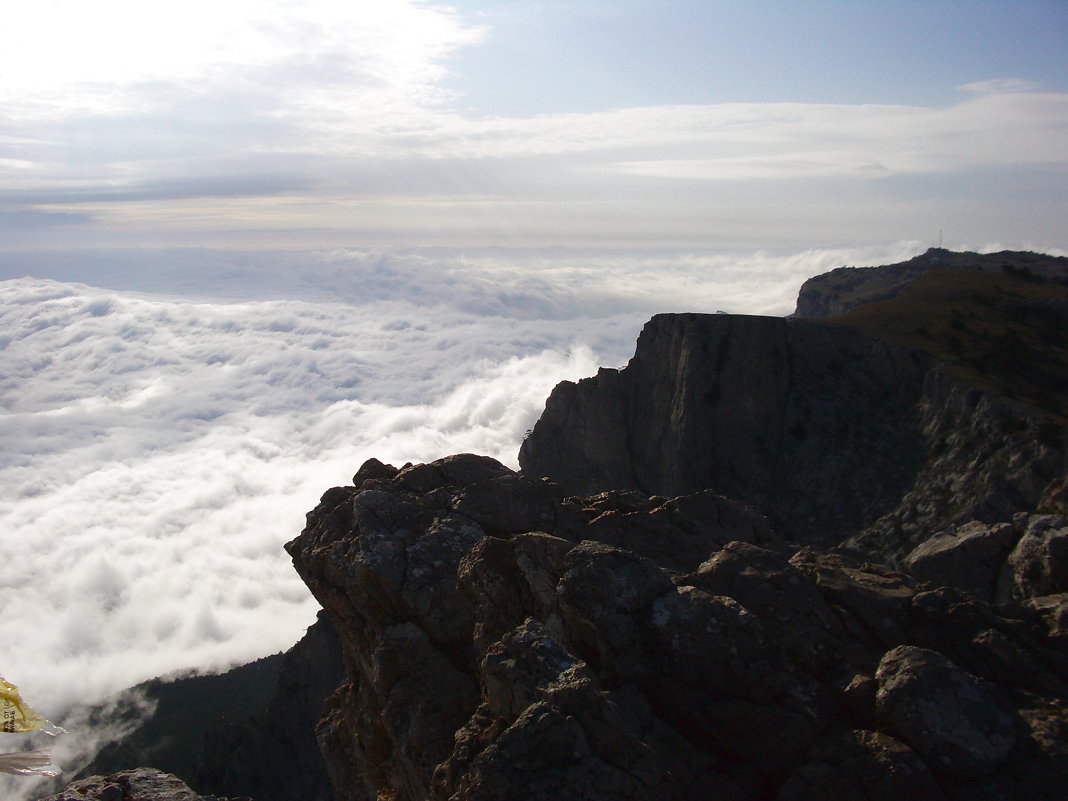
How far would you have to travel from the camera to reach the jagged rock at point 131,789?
15.0m

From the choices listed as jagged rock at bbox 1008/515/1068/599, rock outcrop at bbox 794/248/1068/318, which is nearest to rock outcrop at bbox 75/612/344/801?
jagged rock at bbox 1008/515/1068/599

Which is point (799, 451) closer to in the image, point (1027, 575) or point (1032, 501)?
point (1032, 501)

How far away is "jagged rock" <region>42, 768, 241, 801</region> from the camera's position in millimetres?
14977

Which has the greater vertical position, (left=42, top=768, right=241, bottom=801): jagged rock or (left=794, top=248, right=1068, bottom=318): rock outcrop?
(left=794, top=248, right=1068, bottom=318): rock outcrop

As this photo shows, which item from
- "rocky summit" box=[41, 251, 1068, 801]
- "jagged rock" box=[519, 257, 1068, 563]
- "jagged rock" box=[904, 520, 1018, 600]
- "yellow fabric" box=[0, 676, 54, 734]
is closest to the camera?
"yellow fabric" box=[0, 676, 54, 734]

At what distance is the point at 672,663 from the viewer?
16047 mm

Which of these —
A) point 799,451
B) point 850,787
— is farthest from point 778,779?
point 799,451

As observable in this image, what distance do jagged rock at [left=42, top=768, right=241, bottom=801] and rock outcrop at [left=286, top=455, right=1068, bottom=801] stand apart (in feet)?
15.6

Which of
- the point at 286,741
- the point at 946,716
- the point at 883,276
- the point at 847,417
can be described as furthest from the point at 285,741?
the point at 883,276

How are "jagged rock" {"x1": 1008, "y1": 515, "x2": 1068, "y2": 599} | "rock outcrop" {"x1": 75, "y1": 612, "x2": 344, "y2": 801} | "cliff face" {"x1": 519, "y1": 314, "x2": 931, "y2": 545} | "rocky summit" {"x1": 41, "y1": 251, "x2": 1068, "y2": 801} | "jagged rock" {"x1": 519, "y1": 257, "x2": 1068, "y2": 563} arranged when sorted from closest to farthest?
"rocky summit" {"x1": 41, "y1": 251, "x2": 1068, "y2": 801}
"jagged rock" {"x1": 1008, "y1": 515, "x2": 1068, "y2": 599}
"jagged rock" {"x1": 519, "y1": 257, "x2": 1068, "y2": 563}
"cliff face" {"x1": 519, "y1": 314, "x2": 931, "y2": 545}
"rock outcrop" {"x1": 75, "y1": 612, "x2": 344, "y2": 801}

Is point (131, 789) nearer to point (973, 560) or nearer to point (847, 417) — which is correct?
point (973, 560)

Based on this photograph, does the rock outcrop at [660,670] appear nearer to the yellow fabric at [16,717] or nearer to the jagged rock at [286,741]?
the yellow fabric at [16,717]

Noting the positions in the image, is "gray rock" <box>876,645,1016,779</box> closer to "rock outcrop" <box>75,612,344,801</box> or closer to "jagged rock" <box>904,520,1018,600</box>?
"jagged rock" <box>904,520,1018,600</box>

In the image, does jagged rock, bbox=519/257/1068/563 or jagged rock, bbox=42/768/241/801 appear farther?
jagged rock, bbox=519/257/1068/563
